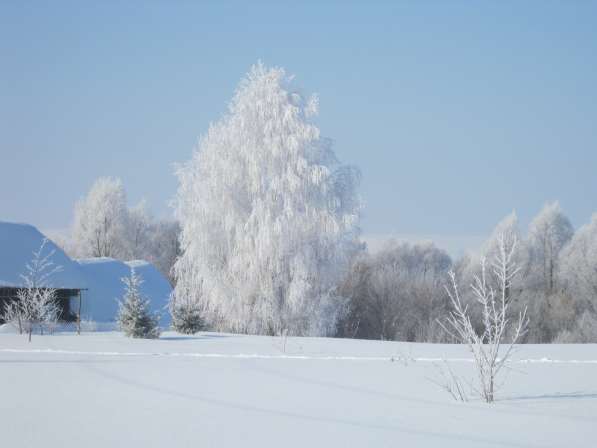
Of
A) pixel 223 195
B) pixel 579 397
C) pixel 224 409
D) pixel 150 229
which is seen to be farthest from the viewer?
pixel 150 229

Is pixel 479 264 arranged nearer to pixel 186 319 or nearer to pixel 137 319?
pixel 186 319

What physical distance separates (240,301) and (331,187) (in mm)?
5216

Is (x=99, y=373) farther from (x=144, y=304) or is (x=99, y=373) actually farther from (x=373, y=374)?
(x=144, y=304)

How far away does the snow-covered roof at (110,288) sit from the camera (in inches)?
1351

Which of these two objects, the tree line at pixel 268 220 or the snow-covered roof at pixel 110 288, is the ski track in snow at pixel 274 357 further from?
the snow-covered roof at pixel 110 288

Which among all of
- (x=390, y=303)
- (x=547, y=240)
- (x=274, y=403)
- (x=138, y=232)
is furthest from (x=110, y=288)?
(x=547, y=240)

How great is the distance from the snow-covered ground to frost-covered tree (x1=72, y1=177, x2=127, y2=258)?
48639mm

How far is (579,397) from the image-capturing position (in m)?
9.05

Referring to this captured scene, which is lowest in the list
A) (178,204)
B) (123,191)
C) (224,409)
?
(224,409)

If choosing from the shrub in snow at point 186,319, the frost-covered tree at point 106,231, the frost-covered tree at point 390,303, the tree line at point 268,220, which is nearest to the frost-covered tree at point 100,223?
the frost-covered tree at point 106,231

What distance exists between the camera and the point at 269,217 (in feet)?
86.2

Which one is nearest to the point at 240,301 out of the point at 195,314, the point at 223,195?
the point at 223,195

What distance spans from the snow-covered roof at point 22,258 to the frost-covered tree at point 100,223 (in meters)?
27.0

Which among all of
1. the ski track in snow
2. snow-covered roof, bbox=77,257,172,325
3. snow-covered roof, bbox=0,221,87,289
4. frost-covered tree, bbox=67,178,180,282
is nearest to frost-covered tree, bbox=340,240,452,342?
snow-covered roof, bbox=77,257,172,325
